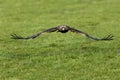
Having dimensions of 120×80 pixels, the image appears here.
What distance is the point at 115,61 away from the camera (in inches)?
868

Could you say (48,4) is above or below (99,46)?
below

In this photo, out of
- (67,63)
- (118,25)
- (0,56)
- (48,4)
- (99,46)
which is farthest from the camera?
(48,4)

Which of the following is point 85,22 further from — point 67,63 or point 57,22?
point 67,63

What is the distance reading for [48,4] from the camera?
50.1m

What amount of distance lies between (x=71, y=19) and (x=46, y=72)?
20.3 meters

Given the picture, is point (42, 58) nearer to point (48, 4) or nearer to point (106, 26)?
point (106, 26)

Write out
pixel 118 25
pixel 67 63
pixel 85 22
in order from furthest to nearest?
pixel 85 22 < pixel 118 25 < pixel 67 63

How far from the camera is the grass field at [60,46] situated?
20.1 meters

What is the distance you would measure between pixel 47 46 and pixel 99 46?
3.31m

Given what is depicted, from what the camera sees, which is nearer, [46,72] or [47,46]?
[46,72]

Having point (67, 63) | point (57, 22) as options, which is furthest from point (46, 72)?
point (57, 22)

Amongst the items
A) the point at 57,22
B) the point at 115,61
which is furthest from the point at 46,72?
the point at 57,22

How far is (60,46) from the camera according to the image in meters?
26.7

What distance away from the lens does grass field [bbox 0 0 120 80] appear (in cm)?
2011
